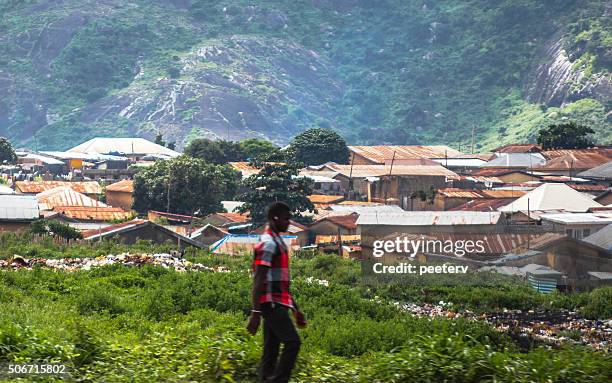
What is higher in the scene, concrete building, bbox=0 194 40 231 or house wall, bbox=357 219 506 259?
concrete building, bbox=0 194 40 231

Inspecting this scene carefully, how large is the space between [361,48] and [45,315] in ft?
597

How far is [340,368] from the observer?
11.3 meters

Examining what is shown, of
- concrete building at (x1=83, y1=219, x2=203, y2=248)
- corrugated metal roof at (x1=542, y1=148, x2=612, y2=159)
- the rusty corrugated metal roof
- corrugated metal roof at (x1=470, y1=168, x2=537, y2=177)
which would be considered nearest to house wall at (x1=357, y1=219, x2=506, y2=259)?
the rusty corrugated metal roof

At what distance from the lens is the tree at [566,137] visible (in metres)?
77.8

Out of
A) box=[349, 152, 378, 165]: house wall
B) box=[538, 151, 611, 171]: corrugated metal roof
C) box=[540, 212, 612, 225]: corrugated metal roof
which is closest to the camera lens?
box=[540, 212, 612, 225]: corrugated metal roof

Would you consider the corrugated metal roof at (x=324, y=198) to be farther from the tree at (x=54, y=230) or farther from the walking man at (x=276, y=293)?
the walking man at (x=276, y=293)

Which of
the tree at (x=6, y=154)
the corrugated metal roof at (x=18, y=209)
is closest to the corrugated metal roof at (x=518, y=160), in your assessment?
the tree at (x=6, y=154)

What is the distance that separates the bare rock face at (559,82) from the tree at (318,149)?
53278mm

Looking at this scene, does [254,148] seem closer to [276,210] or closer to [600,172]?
[600,172]

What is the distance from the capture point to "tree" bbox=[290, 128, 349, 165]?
8006 cm

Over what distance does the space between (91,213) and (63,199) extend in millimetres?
5547

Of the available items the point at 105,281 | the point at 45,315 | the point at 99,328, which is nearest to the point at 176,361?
the point at 99,328

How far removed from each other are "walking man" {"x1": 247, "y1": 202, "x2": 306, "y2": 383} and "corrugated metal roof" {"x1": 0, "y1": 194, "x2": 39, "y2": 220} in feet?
109

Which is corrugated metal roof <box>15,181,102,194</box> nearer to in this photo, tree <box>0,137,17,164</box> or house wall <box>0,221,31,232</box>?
tree <box>0,137,17,164</box>
